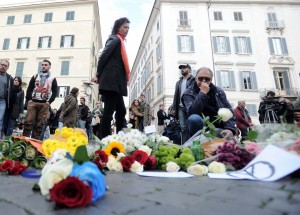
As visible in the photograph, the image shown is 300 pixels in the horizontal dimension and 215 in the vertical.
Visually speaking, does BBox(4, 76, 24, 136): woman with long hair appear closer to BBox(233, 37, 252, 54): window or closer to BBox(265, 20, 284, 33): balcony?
BBox(233, 37, 252, 54): window

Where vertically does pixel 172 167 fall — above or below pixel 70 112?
below

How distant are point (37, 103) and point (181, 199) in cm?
397

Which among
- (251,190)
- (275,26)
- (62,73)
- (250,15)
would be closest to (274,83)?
(275,26)

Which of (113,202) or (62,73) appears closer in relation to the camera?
(113,202)

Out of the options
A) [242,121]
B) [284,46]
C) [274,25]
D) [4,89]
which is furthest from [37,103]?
[274,25]

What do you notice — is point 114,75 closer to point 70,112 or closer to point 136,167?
point 136,167

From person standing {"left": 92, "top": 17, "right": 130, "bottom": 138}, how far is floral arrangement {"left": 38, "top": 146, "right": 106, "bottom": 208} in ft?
7.53

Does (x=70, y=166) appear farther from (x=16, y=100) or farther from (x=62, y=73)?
(x=62, y=73)

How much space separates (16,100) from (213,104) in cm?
438

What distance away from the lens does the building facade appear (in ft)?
65.4

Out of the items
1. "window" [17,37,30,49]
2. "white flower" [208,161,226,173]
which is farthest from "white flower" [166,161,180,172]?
"window" [17,37,30,49]

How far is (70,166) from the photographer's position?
996mm

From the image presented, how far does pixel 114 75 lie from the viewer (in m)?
3.42

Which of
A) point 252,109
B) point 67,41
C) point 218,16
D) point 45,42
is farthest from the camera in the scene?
point 45,42
